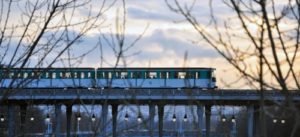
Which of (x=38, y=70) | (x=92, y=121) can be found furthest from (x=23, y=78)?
(x=92, y=121)

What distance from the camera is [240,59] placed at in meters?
2.88

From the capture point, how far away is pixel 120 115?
4898mm

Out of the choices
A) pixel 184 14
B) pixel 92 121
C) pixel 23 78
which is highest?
pixel 184 14

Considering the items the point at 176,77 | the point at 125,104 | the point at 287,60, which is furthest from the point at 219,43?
the point at 176,77

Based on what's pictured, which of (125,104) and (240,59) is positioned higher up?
(240,59)

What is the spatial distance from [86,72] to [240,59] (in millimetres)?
44655

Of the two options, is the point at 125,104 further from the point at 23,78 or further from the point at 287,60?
the point at 287,60

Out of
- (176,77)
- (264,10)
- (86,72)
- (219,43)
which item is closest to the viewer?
(264,10)

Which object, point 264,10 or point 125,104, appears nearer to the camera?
point 264,10

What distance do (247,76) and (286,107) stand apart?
24 centimetres

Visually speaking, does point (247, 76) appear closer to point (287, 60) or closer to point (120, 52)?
point (287, 60)

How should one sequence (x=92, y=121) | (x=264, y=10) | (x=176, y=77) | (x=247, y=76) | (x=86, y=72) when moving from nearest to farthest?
(x=264, y=10) → (x=247, y=76) → (x=92, y=121) → (x=86, y=72) → (x=176, y=77)

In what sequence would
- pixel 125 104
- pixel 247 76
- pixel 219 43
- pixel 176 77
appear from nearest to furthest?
pixel 247 76
pixel 219 43
pixel 125 104
pixel 176 77

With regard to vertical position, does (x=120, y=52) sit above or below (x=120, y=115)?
above
